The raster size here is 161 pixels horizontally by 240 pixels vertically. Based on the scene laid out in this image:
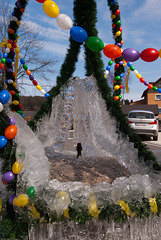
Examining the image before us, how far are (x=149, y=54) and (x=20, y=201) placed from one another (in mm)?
1724

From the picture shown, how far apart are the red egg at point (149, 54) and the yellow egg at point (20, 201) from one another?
1.65m

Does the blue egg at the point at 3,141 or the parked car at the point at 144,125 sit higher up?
the parked car at the point at 144,125

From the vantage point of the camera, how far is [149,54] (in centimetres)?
168

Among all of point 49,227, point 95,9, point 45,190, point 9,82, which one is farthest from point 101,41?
point 9,82

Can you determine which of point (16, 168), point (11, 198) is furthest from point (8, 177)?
point (11, 198)

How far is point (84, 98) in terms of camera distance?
9.52ft

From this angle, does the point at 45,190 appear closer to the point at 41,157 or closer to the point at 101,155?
the point at 41,157

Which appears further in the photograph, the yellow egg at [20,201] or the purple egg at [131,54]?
the purple egg at [131,54]

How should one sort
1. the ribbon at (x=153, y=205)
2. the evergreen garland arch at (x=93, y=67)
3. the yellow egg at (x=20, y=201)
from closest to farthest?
the yellow egg at (x=20, y=201)
the ribbon at (x=153, y=205)
the evergreen garland arch at (x=93, y=67)

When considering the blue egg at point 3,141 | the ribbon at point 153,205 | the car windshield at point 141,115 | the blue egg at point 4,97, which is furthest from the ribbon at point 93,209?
the car windshield at point 141,115

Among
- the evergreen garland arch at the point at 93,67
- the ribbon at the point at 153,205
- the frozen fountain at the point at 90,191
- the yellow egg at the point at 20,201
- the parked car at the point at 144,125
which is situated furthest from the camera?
the parked car at the point at 144,125

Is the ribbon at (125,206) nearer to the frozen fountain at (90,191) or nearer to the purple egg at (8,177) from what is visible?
the frozen fountain at (90,191)

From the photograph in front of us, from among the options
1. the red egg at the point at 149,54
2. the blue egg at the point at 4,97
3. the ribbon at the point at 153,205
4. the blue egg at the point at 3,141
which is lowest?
the ribbon at the point at 153,205

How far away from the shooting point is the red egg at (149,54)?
167 cm
